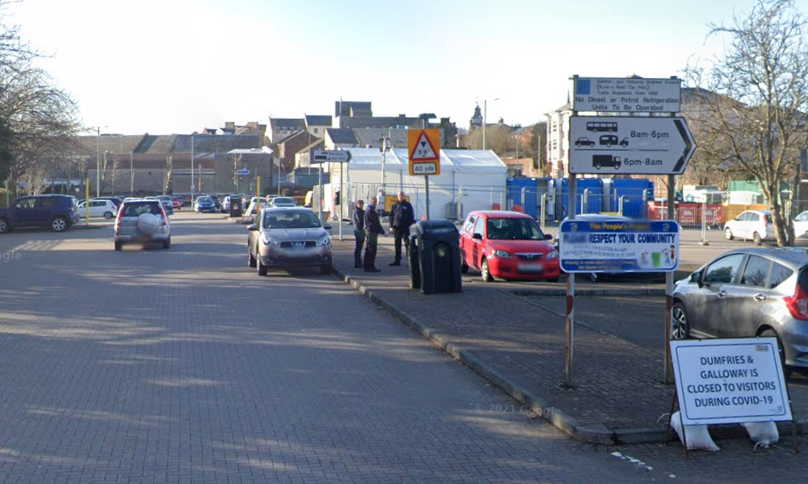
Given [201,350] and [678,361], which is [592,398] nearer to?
[678,361]

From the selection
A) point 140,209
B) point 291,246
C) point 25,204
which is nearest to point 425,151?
point 291,246

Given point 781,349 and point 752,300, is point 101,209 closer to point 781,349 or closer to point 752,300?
point 752,300

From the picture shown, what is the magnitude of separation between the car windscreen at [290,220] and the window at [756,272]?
12578mm

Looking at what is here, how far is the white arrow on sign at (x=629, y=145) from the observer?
8.59 m

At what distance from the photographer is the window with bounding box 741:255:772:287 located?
378 inches

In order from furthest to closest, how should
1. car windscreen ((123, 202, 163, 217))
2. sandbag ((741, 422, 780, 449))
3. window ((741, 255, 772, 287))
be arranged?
car windscreen ((123, 202, 163, 217))
window ((741, 255, 772, 287))
sandbag ((741, 422, 780, 449))

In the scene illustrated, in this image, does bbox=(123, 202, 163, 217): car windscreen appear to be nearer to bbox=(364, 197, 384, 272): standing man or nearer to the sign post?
bbox=(364, 197, 384, 272): standing man

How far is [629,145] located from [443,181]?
43.6 meters

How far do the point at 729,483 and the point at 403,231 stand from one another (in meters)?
15.1

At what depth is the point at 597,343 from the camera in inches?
422

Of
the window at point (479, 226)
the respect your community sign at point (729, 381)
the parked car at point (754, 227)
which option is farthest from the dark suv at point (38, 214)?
the respect your community sign at point (729, 381)

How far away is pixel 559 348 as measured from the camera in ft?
33.9

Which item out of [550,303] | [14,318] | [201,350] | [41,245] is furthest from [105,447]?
[41,245]

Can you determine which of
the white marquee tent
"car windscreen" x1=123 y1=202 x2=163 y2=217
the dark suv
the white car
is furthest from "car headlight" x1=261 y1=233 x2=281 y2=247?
the white car
